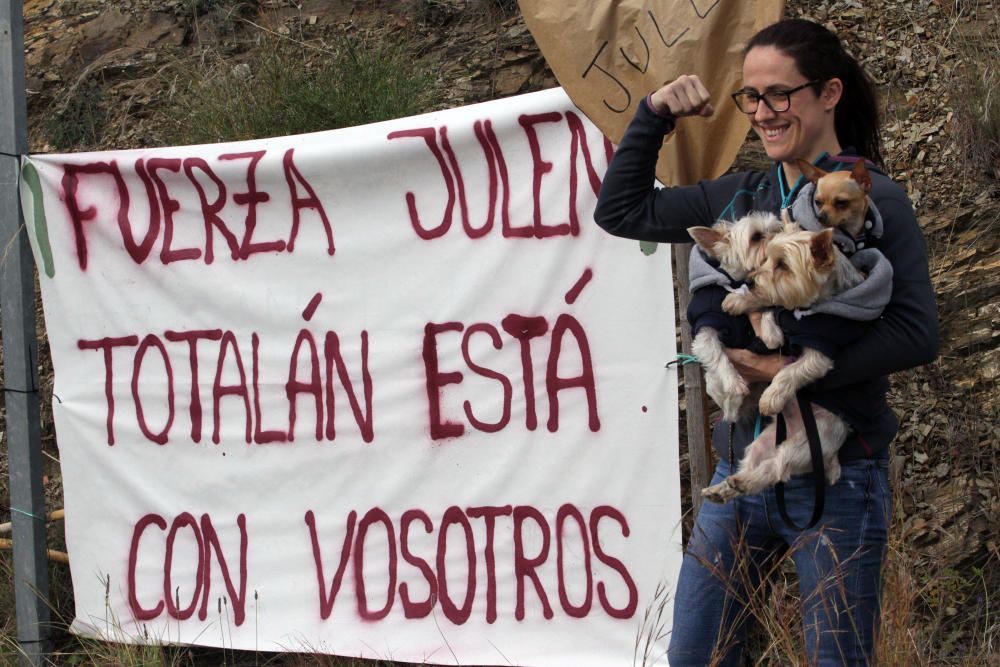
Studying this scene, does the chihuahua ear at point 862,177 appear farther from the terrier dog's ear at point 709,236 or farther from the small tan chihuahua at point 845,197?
the terrier dog's ear at point 709,236

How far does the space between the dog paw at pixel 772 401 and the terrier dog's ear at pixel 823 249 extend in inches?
11.2

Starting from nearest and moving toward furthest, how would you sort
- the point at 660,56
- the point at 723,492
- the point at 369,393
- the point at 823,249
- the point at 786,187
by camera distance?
the point at 823,249, the point at 723,492, the point at 786,187, the point at 660,56, the point at 369,393

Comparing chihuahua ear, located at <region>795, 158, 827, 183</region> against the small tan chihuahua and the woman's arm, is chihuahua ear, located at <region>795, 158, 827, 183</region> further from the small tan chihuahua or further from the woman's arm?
the woman's arm

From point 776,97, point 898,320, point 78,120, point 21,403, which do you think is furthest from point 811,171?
point 78,120

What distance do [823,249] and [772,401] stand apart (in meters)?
0.33

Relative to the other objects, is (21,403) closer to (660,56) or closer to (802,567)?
(660,56)

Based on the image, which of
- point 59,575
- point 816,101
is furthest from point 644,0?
point 59,575

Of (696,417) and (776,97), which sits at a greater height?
(776,97)

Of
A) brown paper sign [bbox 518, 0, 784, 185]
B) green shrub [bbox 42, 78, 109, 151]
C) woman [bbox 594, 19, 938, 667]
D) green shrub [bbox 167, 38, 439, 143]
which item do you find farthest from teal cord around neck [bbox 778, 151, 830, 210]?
green shrub [bbox 42, 78, 109, 151]

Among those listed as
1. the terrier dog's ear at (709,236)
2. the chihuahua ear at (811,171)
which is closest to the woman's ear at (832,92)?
the chihuahua ear at (811,171)

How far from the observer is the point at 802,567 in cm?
229

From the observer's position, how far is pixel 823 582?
2203 millimetres

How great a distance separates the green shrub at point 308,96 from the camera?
5.06 meters

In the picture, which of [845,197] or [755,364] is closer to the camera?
[845,197]
